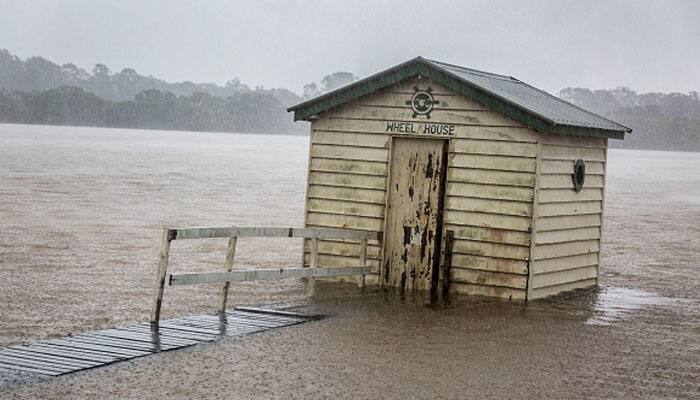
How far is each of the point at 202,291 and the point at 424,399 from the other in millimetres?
7560

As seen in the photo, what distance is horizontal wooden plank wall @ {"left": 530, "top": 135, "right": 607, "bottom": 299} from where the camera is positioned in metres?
16.4

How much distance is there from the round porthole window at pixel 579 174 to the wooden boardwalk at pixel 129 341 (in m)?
5.47

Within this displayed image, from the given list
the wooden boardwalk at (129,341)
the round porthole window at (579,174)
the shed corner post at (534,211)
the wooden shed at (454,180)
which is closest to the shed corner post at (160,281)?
the wooden boardwalk at (129,341)

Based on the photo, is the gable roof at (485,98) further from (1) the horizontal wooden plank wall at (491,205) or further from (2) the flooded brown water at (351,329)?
(2) the flooded brown water at (351,329)

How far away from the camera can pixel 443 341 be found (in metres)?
12.9

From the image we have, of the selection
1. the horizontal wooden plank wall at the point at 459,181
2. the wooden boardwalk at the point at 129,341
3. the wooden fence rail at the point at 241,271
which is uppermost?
the horizontal wooden plank wall at the point at 459,181

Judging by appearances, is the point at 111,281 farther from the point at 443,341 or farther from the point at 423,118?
the point at 443,341

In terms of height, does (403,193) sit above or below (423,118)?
below

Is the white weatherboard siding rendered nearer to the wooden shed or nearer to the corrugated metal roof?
the wooden shed

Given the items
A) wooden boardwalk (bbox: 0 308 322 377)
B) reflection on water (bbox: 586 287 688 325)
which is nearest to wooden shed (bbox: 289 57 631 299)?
reflection on water (bbox: 586 287 688 325)

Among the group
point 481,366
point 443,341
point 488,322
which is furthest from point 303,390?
point 488,322

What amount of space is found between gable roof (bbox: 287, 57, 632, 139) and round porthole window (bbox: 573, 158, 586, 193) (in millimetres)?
484

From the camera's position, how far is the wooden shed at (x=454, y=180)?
16.2 meters

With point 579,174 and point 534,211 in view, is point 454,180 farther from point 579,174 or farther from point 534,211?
point 579,174
